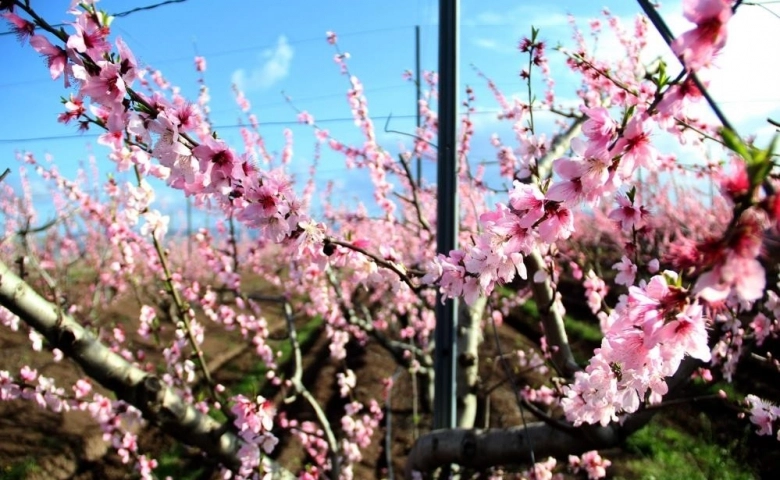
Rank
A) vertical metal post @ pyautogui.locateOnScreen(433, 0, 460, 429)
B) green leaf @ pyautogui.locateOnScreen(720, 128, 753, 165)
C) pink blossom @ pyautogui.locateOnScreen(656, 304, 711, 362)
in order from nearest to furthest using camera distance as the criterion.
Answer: green leaf @ pyautogui.locateOnScreen(720, 128, 753, 165)
pink blossom @ pyautogui.locateOnScreen(656, 304, 711, 362)
vertical metal post @ pyautogui.locateOnScreen(433, 0, 460, 429)

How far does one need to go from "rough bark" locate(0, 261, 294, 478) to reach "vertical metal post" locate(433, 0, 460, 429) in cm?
131

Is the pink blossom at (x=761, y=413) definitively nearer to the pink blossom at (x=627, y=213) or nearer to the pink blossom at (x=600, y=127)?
the pink blossom at (x=627, y=213)

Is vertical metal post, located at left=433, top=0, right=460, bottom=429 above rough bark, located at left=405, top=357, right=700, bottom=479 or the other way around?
above

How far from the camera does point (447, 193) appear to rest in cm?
346

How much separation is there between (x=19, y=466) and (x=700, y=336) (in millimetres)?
7266

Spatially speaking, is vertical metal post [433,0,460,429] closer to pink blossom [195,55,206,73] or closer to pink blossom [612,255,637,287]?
pink blossom [612,255,637,287]

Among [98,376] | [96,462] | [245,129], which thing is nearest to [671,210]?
[245,129]

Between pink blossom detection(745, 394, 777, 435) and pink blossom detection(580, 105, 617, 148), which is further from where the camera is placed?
pink blossom detection(745, 394, 777, 435)

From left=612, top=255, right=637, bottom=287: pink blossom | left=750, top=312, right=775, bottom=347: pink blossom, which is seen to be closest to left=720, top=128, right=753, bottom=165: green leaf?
left=612, top=255, right=637, bottom=287: pink blossom

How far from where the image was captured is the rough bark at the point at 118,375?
2312 mm

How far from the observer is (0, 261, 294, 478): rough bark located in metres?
2.31

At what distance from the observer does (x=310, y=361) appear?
9.44m

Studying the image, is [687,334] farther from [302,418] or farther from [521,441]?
[302,418]

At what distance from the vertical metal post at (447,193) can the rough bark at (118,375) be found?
1313mm
